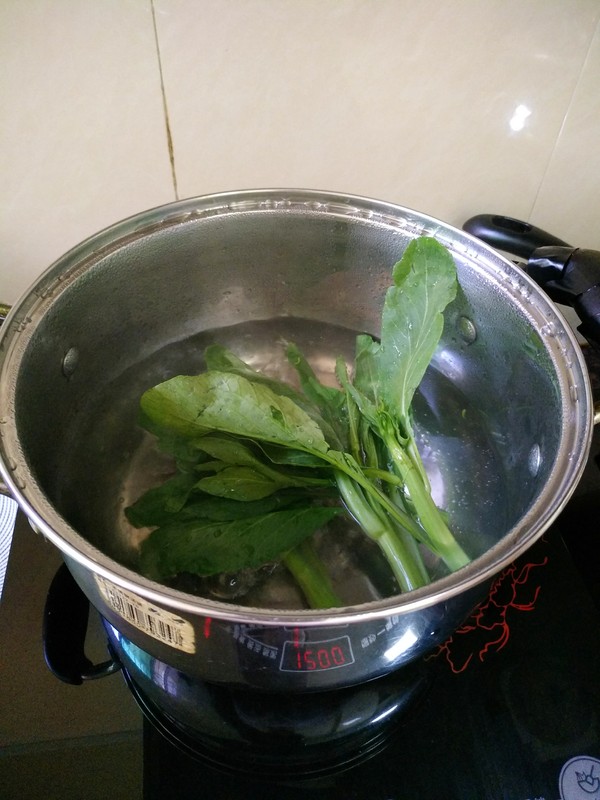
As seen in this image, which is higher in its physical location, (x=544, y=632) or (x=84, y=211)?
(x=84, y=211)

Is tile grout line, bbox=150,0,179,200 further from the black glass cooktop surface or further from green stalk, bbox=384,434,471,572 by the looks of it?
the black glass cooktop surface

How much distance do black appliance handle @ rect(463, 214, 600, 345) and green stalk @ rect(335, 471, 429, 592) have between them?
0.33 meters

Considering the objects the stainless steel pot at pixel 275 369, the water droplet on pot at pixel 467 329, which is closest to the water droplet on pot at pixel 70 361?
the stainless steel pot at pixel 275 369

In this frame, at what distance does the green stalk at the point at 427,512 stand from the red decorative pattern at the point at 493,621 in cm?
8

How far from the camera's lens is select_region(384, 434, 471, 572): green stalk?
60 cm

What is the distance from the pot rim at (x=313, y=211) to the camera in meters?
0.40

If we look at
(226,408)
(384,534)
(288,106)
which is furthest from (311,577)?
(288,106)

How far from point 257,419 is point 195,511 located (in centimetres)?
12

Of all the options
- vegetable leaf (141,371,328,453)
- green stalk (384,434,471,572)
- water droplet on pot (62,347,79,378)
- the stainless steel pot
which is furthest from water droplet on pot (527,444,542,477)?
water droplet on pot (62,347,79,378)

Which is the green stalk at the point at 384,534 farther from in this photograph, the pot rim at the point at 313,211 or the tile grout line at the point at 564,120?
the tile grout line at the point at 564,120

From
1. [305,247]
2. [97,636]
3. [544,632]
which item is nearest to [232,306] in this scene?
[305,247]

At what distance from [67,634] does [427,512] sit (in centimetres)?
41

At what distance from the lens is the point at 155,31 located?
66cm

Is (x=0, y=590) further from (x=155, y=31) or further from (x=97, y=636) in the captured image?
(x=155, y=31)
